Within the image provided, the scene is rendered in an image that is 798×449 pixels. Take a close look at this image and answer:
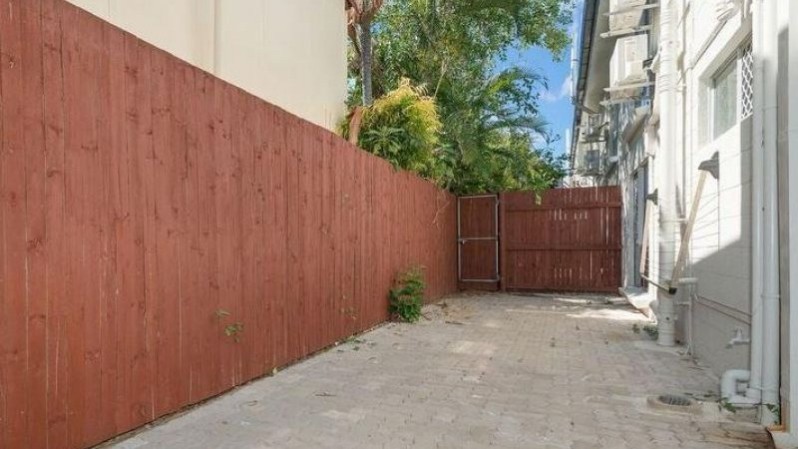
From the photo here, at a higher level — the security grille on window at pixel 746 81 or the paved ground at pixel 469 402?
the security grille on window at pixel 746 81

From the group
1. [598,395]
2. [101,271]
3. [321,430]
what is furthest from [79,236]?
[598,395]

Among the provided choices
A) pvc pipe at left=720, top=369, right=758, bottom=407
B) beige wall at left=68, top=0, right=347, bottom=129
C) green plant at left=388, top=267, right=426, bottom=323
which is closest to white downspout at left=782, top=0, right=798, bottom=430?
pvc pipe at left=720, top=369, right=758, bottom=407

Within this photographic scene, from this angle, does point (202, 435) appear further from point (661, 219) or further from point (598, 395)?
point (661, 219)

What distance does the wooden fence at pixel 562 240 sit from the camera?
967 cm

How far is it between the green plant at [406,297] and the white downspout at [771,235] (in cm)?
423

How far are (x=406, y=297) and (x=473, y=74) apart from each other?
19.0 ft

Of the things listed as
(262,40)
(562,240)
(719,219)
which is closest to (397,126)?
(262,40)

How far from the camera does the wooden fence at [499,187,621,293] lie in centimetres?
967

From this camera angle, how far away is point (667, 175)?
5.21 m

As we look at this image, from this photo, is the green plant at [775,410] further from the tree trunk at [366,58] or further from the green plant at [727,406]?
the tree trunk at [366,58]

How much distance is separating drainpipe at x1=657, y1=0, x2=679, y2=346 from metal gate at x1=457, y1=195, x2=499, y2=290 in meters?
4.96

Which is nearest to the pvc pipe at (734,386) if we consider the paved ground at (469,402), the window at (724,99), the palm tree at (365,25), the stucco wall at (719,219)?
the paved ground at (469,402)

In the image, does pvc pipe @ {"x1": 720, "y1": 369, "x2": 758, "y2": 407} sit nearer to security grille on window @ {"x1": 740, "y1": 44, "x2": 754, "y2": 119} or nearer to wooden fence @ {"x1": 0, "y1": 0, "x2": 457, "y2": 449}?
security grille on window @ {"x1": 740, "y1": 44, "x2": 754, "y2": 119}

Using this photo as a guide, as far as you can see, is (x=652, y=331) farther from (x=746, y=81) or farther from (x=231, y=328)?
(x=231, y=328)
